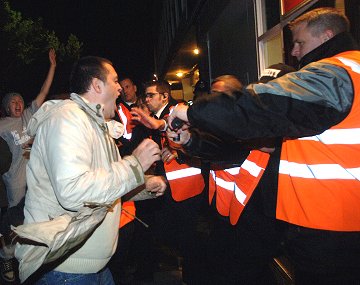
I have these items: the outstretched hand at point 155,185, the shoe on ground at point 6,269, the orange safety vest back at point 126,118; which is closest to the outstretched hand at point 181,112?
the outstretched hand at point 155,185

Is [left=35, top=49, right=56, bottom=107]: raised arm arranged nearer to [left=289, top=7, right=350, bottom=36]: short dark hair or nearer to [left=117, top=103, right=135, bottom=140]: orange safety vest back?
[left=117, top=103, right=135, bottom=140]: orange safety vest back

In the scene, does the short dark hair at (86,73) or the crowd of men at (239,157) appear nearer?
the crowd of men at (239,157)

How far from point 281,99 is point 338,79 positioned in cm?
31

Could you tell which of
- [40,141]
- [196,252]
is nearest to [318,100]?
[40,141]

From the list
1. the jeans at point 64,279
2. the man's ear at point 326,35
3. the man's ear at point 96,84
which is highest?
the man's ear at point 326,35

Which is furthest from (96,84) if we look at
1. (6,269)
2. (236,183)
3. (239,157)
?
(6,269)

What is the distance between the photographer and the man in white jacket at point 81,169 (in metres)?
2.01

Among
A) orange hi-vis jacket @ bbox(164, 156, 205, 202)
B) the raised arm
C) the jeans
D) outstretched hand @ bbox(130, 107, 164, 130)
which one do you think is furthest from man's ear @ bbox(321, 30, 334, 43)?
the raised arm

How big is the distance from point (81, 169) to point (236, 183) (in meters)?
1.69

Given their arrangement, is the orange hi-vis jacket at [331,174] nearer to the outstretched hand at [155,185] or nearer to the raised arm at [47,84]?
the outstretched hand at [155,185]

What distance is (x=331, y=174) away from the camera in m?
2.11

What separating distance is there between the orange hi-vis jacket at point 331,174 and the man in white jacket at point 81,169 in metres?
0.89

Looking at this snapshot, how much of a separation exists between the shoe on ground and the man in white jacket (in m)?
2.82

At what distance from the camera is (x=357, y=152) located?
2059 millimetres
